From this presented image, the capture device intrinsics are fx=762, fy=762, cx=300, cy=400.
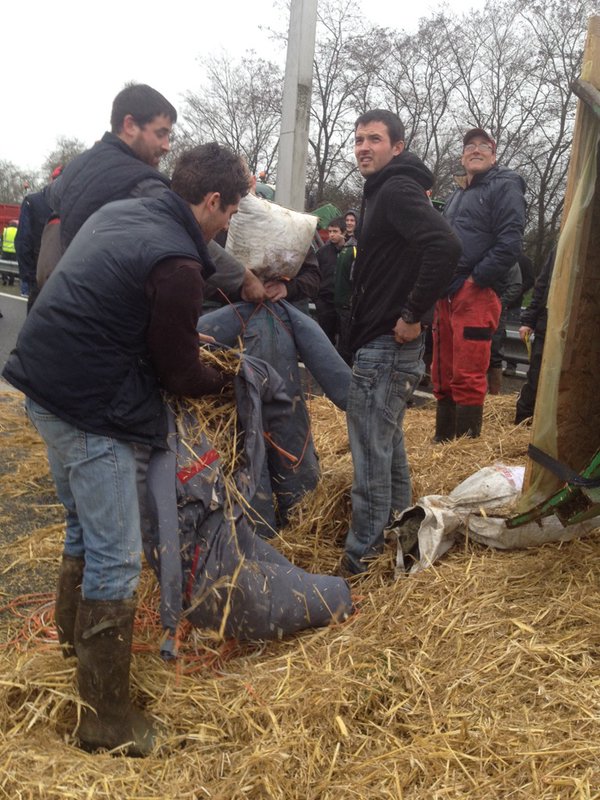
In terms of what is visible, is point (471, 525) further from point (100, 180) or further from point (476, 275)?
point (476, 275)

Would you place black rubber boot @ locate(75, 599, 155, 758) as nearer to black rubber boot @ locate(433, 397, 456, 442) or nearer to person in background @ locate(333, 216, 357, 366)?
black rubber boot @ locate(433, 397, 456, 442)

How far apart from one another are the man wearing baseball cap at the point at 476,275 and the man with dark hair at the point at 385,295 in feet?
6.07

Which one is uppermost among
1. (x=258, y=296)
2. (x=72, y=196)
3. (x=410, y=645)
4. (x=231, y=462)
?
(x=72, y=196)

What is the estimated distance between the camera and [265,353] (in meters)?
4.20

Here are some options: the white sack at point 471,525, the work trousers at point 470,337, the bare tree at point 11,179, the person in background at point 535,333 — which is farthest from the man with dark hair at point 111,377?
the bare tree at point 11,179

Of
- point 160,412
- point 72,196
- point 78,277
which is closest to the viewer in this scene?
point 78,277

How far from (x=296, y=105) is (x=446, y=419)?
4.60m

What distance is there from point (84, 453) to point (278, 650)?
1279 millimetres

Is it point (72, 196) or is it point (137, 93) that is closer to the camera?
point (72, 196)

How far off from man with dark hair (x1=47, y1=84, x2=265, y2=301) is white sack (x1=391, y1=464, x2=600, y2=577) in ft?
4.76

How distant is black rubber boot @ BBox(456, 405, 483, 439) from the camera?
18.7ft

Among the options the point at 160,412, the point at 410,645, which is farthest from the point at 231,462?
the point at 410,645

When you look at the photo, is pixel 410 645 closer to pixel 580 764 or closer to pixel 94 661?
pixel 580 764

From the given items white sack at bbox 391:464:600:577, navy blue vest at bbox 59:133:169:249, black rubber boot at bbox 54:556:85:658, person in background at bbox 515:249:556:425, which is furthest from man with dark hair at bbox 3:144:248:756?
person in background at bbox 515:249:556:425
